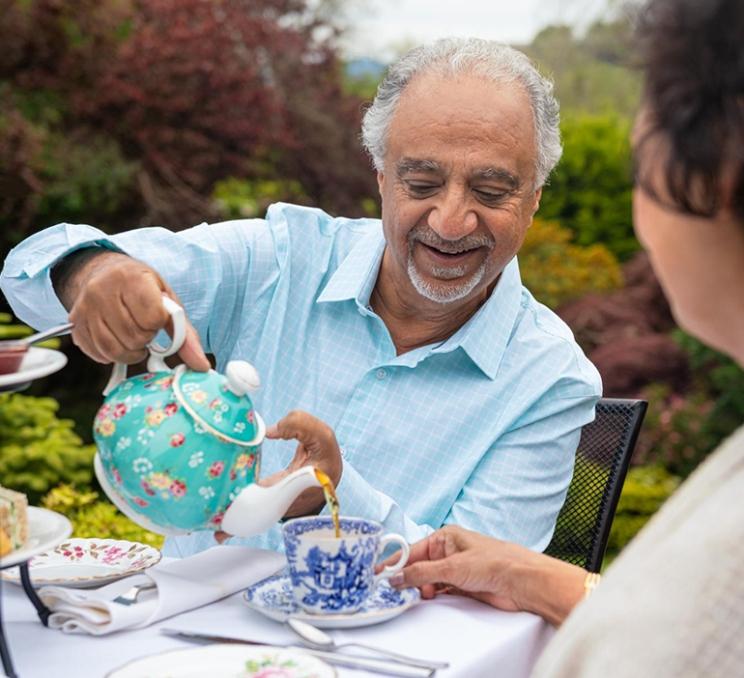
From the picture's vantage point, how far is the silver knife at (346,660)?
61.1 inches

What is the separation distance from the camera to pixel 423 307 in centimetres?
262

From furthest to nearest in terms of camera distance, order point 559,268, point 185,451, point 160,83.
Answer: point 559,268, point 160,83, point 185,451

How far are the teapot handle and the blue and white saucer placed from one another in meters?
0.40

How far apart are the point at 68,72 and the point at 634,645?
21.4ft

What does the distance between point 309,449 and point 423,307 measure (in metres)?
0.75

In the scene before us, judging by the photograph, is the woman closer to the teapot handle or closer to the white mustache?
the teapot handle

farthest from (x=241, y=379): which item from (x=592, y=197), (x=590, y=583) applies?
(x=592, y=197)

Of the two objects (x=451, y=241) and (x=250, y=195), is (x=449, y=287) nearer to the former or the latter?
(x=451, y=241)

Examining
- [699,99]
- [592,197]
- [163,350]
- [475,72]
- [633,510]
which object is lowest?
[633,510]

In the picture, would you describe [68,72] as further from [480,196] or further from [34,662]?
[34,662]

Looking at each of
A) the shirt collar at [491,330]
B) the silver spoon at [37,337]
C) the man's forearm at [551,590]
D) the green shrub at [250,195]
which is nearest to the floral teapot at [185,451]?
the silver spoon at [37,337]

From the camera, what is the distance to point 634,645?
109cm

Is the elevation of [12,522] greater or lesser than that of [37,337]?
lesser

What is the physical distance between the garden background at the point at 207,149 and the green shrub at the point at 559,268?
25.4 inches
